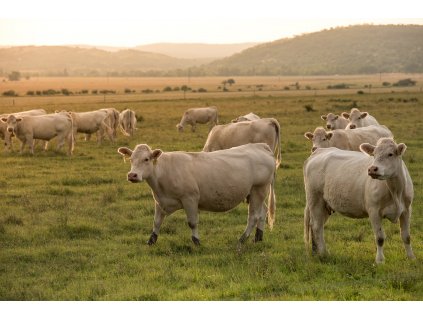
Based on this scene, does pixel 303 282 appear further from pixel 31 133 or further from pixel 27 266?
pixel 31 133

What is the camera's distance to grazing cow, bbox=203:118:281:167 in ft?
55.9

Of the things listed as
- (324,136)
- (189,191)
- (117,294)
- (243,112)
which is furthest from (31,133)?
(243,112)

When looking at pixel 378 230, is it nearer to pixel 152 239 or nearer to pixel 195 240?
pixel 195 240

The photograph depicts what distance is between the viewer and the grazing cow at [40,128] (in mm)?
23578

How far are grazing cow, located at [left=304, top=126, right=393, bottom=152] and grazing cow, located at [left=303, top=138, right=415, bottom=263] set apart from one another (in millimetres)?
5140

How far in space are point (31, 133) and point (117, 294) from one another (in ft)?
54.3

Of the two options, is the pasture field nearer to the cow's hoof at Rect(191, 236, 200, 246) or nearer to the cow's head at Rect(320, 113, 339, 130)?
the cow's hoof at Rect(191, 236, 200, 246)

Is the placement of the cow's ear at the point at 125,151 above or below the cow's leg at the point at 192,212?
above

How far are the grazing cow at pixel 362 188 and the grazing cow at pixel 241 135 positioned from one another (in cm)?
634

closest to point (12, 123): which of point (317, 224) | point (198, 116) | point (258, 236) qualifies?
point (198, 116)

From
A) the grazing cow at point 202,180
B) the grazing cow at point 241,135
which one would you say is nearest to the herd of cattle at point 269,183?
the grazing cow at point 202,180

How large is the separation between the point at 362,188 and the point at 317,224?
1.02 meters

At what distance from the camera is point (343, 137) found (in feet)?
54.1

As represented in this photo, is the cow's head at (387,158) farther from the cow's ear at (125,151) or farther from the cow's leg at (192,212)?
the cow's ear at (125,151)
